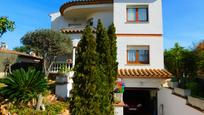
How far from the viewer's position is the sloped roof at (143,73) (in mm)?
19797

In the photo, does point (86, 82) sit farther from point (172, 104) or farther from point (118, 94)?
point (172, 104)

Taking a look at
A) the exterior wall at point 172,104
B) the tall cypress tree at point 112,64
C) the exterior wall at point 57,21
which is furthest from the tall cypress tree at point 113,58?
the exterior wall at point 57,21

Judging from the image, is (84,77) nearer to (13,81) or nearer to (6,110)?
(13,81)

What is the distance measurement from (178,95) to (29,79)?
8875mm

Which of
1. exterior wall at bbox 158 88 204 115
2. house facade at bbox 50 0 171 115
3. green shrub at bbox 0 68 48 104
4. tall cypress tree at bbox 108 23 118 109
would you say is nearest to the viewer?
exterior wall at bbox 158 88 204 115

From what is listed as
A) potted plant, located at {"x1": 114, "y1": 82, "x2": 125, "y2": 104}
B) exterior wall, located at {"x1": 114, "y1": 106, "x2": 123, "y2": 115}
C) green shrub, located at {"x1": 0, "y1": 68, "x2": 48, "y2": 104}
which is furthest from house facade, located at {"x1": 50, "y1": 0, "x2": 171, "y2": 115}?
green shrub, located at {"x1": 0, "y1": 68, "x2": 48, "y2": 104}

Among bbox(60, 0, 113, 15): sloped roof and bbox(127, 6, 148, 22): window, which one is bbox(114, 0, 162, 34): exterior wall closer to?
bbox(127, 6, 148, 22): window

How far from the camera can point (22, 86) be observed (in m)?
13.3

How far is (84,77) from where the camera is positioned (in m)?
11.2

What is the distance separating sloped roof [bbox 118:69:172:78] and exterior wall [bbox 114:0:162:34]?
3.49 m

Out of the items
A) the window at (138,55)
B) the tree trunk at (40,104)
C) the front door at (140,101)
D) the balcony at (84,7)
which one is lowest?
the front door at (140,101)

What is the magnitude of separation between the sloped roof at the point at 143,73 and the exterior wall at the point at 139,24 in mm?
3495

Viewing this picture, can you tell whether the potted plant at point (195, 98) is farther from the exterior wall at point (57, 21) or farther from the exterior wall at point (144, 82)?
the exterior wall at point (57, 21)

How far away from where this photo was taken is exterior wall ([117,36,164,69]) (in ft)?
71.2
